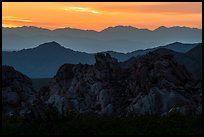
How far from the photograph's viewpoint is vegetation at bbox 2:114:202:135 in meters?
13.4

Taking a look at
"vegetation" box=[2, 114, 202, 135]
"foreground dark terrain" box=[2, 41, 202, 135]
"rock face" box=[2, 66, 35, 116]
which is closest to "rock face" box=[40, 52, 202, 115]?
"foreground dark terrain" box=[2, 41, 202, 135]

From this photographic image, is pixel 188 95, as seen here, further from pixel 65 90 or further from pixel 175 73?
pixel 65 90

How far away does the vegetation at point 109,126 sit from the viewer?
13.4m

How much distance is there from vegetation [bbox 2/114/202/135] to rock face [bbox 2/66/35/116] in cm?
3127

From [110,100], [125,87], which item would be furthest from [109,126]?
[125,87]

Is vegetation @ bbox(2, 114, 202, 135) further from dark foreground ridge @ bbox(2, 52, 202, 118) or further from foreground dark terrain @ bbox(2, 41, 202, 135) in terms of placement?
dark foreground ridge @ bbox(2, 52, 202, 118)

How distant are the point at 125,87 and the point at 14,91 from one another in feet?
44.8

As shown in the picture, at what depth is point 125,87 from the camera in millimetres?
43688

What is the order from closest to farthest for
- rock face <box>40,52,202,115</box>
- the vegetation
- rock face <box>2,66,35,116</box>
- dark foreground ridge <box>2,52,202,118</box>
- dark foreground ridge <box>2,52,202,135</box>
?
1. the vegetation
2. dark foreground ridge <box>2,52,202,135</box>
3. rock face <box>40,52,202,115</box>
4. dark foreground ridge <box>2,52,202,118</box>
5. rock face <box>2,66,35,116</box>

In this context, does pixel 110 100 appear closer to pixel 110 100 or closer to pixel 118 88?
pixel 110 100

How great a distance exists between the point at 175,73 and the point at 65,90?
1589 centimetres

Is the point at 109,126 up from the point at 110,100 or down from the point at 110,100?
down

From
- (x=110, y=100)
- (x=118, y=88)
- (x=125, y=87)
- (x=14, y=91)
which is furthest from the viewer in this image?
(x=14, y=91)

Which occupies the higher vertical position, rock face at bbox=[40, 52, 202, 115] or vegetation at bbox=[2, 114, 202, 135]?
rock face at bbox=[40, 52, 202, 115]
